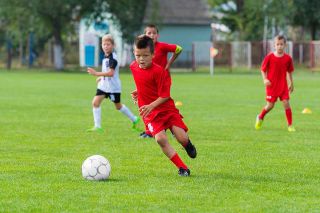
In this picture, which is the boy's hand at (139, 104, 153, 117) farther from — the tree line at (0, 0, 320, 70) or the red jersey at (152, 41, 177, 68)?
the tree line at (0, 0, 320, 70)

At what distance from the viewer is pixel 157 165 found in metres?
10.7

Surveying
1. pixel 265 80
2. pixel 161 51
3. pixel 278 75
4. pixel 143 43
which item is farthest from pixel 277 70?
pixel 143 43

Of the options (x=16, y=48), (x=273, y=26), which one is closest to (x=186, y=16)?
(x=273, y=26)

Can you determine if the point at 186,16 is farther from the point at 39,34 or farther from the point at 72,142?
the point at 72,142

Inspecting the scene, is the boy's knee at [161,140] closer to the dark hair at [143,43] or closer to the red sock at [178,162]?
the red sock at [178,162]

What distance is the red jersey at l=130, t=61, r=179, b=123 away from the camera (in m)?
9.67

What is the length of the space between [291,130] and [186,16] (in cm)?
5314

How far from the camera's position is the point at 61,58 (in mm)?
56344

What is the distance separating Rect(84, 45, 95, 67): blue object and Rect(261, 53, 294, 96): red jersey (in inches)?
1892

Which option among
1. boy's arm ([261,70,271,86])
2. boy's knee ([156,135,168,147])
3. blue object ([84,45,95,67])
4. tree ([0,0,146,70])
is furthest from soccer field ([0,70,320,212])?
blue object ([84,45,95,67])

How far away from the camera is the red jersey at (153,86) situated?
9.67 m

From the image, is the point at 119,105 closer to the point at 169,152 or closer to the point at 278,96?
the point at 278,96

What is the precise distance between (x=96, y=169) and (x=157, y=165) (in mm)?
1599

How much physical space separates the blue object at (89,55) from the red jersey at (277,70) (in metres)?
48.1
